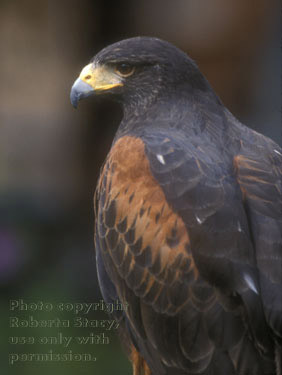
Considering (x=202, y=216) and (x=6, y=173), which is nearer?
(x=202, y=216)

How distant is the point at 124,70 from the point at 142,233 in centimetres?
94

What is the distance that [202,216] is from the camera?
3.75 meters

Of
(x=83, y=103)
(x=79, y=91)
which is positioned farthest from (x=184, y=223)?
(x=83, y=103)

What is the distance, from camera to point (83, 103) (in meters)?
8.02

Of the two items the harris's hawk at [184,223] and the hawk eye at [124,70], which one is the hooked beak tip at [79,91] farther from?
the hawk eye at [124,70]

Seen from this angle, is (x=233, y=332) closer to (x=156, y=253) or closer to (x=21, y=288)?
(x=156, y=253)

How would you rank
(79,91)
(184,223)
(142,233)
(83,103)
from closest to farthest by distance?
(184,223) → (142,233) → (79,91) → (83,103)

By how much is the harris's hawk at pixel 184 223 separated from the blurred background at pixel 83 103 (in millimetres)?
3000

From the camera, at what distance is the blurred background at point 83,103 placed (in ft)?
25.3

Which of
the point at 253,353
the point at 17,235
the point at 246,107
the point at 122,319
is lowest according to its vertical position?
the point at 253,353

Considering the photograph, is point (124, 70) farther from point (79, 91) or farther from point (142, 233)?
point (142, 233)

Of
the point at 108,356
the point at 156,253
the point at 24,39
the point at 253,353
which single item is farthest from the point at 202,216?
the point at 24,39

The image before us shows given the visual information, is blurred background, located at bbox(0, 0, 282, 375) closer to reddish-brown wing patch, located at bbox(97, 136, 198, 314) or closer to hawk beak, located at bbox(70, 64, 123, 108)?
hawk beak, located at bbox(70, 64, 123, 108)

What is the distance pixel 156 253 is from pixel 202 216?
31cm
